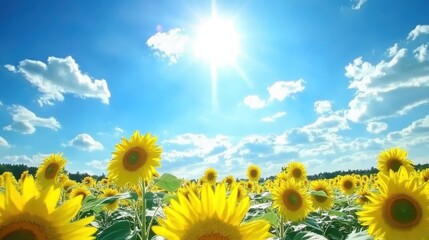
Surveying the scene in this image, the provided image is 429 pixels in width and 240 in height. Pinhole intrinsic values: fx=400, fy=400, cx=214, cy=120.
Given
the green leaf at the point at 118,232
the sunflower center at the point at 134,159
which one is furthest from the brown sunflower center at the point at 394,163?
the green leaf at the point at 118,232

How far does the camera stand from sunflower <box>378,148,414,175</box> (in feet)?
33.1

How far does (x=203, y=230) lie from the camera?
8.74 feet

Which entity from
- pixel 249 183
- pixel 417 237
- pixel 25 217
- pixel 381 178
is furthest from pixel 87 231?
pixel 249 183

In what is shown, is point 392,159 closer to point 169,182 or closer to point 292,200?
point 292,200

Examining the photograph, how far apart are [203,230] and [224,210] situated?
7.7 inches

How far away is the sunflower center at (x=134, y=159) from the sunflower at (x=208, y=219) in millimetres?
4075

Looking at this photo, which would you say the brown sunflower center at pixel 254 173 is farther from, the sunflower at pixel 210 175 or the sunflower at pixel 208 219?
the sunflower at pixel 208 219

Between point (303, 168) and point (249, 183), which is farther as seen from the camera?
point (249, 183)

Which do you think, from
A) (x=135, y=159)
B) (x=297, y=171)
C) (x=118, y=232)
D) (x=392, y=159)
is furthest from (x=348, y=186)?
(x=118, y=232)

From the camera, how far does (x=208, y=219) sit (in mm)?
2707

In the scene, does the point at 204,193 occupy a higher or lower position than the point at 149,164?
lower

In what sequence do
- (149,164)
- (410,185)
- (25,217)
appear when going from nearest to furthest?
(25,217) < (410,185) < (149,164)

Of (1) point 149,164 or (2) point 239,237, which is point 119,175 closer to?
(1) point 149,164

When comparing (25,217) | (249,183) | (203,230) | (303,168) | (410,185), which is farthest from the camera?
(249,183)
